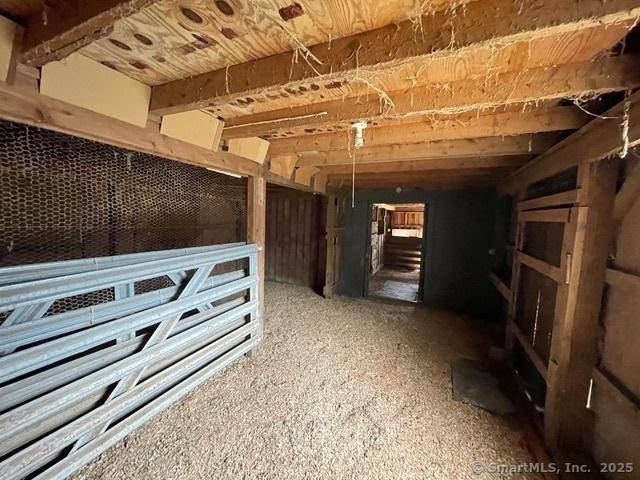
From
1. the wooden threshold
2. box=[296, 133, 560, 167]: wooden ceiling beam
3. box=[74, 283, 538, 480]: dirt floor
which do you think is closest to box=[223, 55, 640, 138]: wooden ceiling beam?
box=[296, 133, 560, 167]: wooden ceiling beam

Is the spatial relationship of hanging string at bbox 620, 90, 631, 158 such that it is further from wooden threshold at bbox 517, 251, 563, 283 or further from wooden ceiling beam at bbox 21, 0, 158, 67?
wooden ceiling beam at bbox 21, 0, 158, 67

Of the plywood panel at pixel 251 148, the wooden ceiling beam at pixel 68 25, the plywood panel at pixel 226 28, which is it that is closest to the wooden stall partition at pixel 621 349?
the plywood panel at pixel 226 28

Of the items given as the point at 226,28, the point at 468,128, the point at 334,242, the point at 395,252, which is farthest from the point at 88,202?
the point at 395,252

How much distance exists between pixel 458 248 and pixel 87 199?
160 inches

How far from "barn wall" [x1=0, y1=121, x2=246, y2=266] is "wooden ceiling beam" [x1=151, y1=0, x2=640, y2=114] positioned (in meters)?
0.67

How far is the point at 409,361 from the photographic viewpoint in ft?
7.59

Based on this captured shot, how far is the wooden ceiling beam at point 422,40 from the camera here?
63cm

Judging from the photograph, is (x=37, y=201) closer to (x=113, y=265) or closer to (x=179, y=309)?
(x=113, y=265)

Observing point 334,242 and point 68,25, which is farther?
point 334,242

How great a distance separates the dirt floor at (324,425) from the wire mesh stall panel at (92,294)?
0.19 m

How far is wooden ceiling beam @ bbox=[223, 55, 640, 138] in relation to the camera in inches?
37.5

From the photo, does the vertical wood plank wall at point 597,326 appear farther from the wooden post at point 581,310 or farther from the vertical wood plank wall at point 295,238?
the vertical wood plank wall at point 295,238

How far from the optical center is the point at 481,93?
3.61ft

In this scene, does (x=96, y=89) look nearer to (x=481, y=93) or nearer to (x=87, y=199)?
(x=87, y=199)
